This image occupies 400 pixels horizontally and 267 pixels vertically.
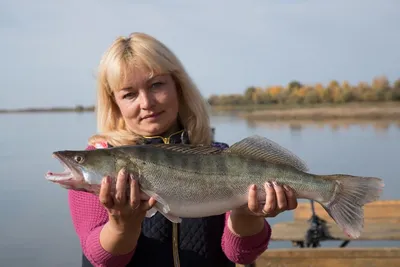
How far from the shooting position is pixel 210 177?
314cm

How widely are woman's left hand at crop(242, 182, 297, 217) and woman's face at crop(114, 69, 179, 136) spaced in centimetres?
82

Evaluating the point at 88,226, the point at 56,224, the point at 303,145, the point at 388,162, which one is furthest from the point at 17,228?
the point at 303,145

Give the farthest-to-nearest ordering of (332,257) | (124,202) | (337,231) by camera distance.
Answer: (337,231) → (332,257) → (124,202)

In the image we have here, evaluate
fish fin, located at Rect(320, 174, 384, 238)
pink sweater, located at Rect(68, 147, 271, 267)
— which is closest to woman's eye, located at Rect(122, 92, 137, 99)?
pink sweater, located at Rect(68, 147, 271, 267)

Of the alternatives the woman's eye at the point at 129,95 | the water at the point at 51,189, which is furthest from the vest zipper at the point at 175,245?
the water at the point at 51,189

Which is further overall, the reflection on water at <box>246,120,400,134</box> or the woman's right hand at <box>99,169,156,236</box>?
the reflection on water at <box>246,120,400,134</box>

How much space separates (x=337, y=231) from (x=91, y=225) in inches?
208

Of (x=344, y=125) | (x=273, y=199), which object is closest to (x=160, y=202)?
(x=273, y=199)

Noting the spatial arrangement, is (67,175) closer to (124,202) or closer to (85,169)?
(85,169)

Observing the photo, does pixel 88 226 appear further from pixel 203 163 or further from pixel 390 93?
pixel 390 93

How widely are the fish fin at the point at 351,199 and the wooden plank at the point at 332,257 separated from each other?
8.03 feet

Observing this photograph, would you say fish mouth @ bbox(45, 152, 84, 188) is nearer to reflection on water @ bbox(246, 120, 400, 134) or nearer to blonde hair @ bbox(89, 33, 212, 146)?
blonde hair @ bbox(89, 33, 212, 146)

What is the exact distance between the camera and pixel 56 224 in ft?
41.7

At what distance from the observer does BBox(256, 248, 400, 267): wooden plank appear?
5438 mm
